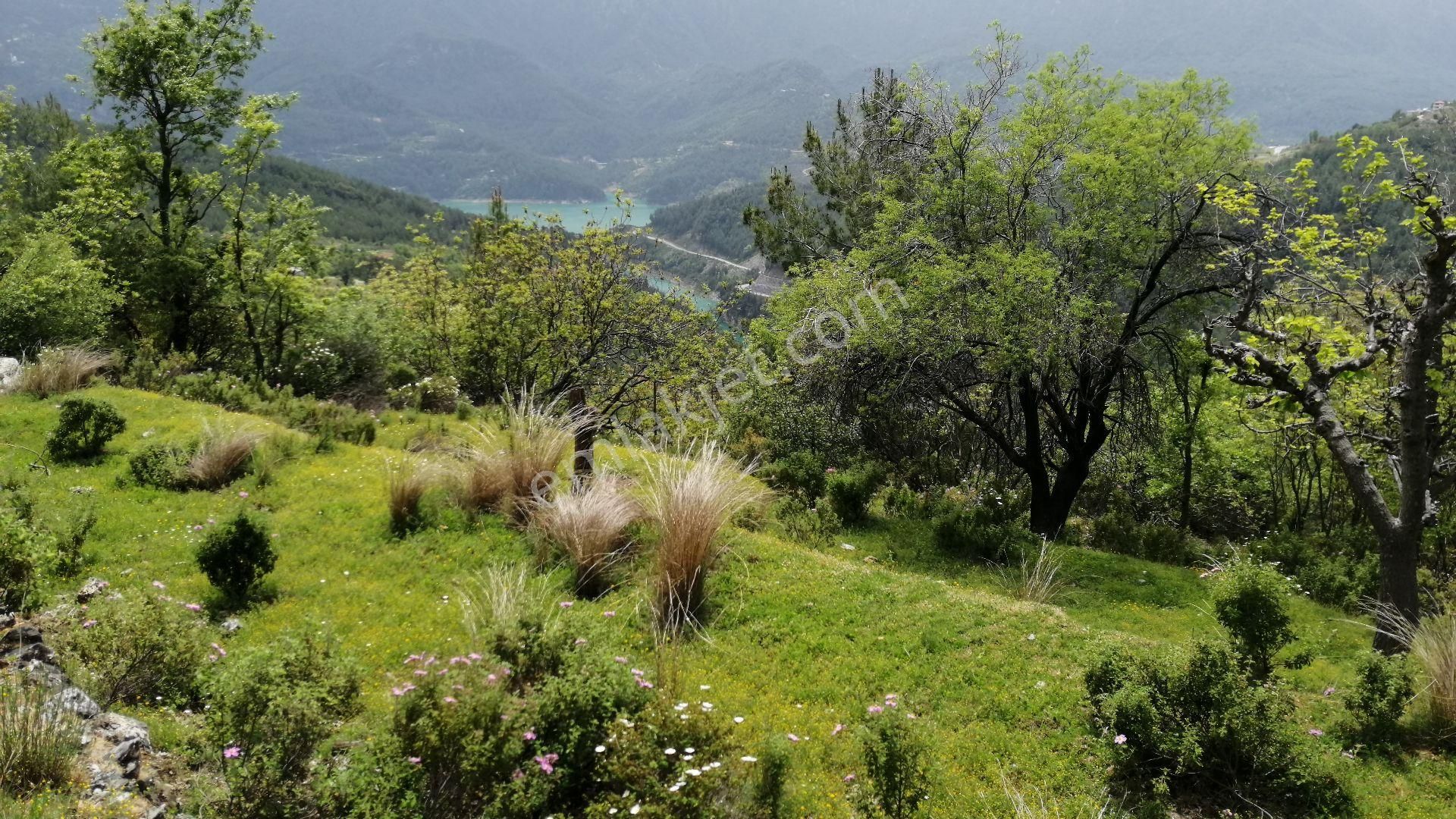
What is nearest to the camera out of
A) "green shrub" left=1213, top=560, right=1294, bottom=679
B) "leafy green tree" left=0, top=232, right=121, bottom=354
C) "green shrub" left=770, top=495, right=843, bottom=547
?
"green shrub" left=1213, top=560, right=1294, bottom=679

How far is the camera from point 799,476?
1007 centimetres

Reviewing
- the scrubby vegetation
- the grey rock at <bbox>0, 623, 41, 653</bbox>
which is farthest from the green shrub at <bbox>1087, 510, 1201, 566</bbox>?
the grey rock at <bbox>0, 623, 41, 653</bbox>

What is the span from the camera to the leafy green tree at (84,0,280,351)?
54.2ft

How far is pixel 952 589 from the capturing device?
270 inches

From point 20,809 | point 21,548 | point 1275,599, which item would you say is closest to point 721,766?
point 20,809

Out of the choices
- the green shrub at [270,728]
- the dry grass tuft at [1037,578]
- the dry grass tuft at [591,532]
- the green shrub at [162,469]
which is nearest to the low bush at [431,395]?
the green shrub at [162,469]

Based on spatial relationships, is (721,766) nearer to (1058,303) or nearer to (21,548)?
(21,548)

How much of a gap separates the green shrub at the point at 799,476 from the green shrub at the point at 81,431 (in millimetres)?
7818

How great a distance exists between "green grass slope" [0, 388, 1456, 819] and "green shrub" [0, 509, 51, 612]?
59 cm

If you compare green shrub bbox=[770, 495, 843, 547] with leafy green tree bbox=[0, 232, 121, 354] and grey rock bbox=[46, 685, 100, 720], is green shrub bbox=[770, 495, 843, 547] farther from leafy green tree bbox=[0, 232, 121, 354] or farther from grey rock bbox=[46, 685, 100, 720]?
leafy green tree bbox=[0, 232, 121, 354]

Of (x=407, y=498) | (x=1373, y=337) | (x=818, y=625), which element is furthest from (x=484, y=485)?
(x=1373, y=337)

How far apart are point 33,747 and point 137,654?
1.23 m

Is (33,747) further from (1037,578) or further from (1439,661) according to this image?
(1037,578)

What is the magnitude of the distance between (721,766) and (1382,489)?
18195 millimetres
